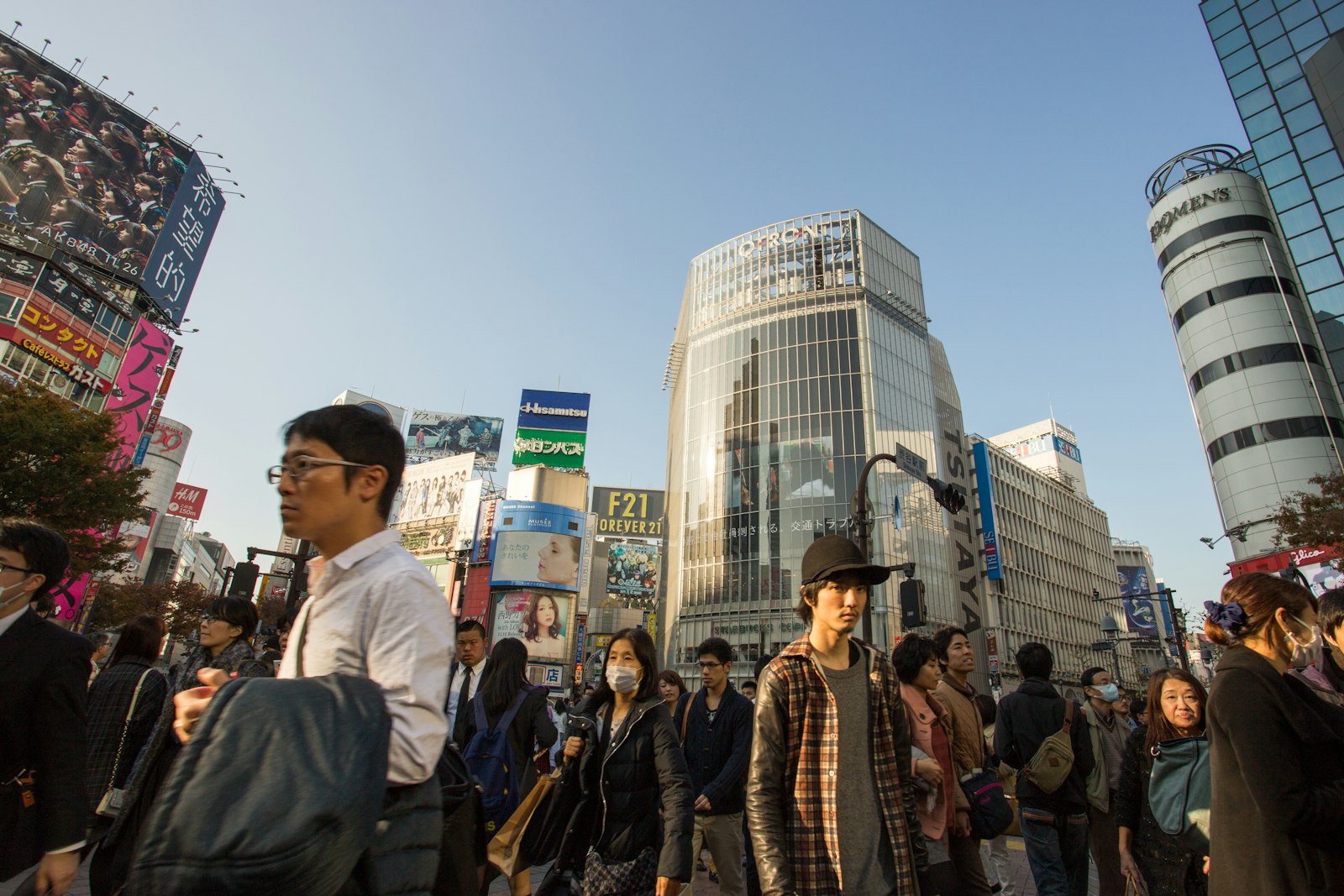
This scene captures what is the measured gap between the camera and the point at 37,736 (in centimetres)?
259

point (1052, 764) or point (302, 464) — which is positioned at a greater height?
point (302, 464)

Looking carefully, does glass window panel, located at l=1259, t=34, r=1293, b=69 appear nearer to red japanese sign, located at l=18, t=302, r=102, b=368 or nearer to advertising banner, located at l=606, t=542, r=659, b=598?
advertising banner, located at l=606, t=542, r=659, b=598

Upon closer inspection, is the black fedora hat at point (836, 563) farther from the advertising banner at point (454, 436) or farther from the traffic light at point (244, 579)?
the advertising banner at point (454, 436)

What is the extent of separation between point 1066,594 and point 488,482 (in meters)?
64.7

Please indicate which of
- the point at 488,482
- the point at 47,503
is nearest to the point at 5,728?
the point at 47,503

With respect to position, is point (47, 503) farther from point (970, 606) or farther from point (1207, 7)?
point (1207, 7)

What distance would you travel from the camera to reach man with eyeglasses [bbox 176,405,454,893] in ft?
4.74

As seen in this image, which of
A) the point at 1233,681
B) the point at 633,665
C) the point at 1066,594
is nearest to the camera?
the point at 1233,681

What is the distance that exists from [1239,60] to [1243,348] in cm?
1606

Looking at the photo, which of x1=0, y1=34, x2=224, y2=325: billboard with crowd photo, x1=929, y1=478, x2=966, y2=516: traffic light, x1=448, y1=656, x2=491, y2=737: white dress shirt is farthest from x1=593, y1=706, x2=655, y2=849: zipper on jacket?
x1=0, y1=34, x2=224, y2=325: billboard with crowd photo

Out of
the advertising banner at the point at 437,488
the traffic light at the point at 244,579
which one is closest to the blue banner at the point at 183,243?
the advertising banner at the point at 437,488

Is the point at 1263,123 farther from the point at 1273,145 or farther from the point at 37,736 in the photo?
the point at 37,736

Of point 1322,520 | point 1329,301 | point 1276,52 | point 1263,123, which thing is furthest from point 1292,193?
point 1322,520

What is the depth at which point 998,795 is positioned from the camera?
4074mm
